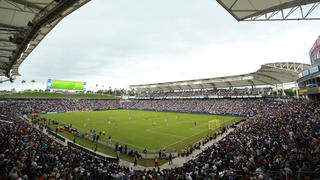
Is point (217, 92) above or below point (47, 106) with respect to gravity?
above

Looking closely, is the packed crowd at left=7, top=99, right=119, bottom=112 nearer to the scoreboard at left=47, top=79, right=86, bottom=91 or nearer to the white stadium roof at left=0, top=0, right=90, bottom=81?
the scoreboard at left=47, top=79, right=86, bottom=91

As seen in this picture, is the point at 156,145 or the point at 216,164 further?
the point at 156,145

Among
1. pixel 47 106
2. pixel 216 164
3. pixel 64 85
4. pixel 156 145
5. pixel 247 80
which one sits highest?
pixel 247 80

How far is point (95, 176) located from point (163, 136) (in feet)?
57.5

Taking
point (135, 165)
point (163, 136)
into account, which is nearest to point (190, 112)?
point (163, 136)

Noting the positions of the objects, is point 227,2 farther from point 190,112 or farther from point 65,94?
point 65,94

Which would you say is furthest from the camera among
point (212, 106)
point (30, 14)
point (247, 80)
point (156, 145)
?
point (212, 106)

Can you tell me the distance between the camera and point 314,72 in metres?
22.6

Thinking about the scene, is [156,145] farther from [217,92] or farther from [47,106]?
[47,106]

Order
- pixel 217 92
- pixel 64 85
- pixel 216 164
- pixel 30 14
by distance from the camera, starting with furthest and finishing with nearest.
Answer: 1. pixel 64 85
2. pixel 217 92
3. pixel 216 164
4. pixel 30 14

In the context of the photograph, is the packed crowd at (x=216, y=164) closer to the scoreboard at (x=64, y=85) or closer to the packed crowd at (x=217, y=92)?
the packed crowd at (x=217, y=92)

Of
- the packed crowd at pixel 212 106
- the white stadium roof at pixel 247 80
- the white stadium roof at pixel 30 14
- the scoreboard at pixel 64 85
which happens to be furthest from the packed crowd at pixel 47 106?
the white stadium roof at pixel 30 14

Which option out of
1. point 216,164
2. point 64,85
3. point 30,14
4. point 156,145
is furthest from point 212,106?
point 64,85

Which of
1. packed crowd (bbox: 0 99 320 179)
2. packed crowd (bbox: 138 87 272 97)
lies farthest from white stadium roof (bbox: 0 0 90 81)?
packed crowd (bbox: 138 87 272 97)
